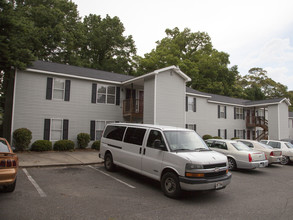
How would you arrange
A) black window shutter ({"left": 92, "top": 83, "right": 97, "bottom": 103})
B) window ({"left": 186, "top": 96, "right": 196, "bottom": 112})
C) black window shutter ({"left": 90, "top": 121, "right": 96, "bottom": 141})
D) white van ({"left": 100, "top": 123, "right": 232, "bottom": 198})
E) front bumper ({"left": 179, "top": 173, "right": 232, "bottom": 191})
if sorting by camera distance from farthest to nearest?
window ({"left": 186, "top": 96, "right": 196, "bottom": 112}) → black window shutter ({"left": 92, "top": 83, "right": 97, "bottom": 103}) → black window shutter ({"left": 90, "top": 121, "right": 96, "bottom": 141}) → white van ({"left": 100, "top": 123, "right": 232, "bottom": 198}) → front bumper ({"left": 179, "top": 173, "right": 232, "bottom": 191})

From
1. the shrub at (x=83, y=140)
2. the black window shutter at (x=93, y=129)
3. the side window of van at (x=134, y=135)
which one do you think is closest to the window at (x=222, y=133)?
the black window shutter at (x=93, y=129)

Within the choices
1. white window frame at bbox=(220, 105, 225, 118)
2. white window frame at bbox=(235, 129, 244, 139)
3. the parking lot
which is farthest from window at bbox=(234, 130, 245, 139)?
the parking lot

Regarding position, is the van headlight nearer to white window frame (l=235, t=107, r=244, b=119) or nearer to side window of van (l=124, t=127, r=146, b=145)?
side window of van (l=124, t=127, r=146, b=145)

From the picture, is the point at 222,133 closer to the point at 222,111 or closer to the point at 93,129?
the point at 222,111

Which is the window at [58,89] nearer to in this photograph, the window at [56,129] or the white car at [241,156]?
the window at [56,129]

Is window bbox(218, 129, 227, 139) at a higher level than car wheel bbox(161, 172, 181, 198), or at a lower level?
higher

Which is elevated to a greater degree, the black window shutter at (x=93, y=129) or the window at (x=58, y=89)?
the window at (x=58, y=89)

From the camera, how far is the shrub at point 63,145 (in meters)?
14.1

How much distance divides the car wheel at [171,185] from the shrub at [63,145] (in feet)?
33.0

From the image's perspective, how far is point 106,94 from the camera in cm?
1733

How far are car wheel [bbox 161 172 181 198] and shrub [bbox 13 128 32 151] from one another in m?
10.6

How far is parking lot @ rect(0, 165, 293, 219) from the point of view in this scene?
471 cm

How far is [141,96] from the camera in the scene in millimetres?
19125

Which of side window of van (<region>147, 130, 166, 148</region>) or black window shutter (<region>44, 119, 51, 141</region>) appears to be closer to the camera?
side window of van (<region>147, 130, 166, 148</region>)
